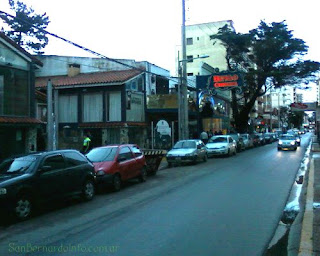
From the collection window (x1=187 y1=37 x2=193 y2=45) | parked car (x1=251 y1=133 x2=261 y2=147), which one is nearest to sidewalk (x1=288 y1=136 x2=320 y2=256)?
parked car (x1=251 y1=133 x2=261 y2=147)

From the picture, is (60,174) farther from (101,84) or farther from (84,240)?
(101,84)

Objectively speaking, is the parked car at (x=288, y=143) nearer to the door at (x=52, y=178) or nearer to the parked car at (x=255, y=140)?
the parked car at (x=255, y=140)

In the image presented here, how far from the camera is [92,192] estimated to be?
1132 cm

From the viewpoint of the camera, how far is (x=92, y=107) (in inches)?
1265

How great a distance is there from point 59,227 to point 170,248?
2.85m

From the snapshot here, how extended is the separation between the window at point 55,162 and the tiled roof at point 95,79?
19953 mm

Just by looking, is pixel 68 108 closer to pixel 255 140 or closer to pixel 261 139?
pixel 255 140

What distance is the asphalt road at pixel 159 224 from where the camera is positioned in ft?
20.5

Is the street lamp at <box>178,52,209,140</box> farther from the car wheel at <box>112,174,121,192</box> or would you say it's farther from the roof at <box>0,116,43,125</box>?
the car wheel at <box>112,174,121,192</box>

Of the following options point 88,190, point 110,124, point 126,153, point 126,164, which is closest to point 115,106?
point 110,124

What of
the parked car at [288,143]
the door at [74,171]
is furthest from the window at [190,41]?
the door at [74,171]

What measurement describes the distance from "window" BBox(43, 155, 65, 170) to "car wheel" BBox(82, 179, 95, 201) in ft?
3.48

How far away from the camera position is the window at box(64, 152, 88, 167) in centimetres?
1065

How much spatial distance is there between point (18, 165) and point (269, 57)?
142 feet
